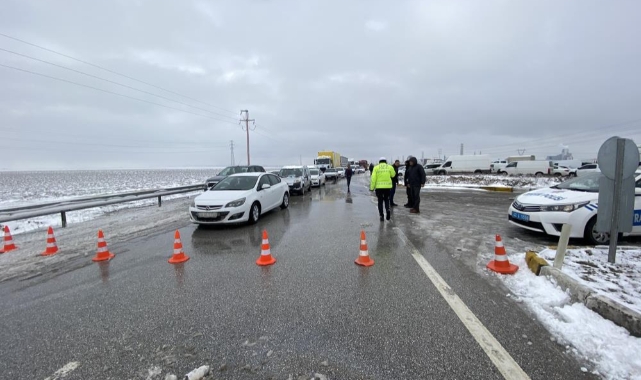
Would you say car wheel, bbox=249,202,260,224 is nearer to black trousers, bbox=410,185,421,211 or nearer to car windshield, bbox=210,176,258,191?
car windshield, bbox=210,176,258,191

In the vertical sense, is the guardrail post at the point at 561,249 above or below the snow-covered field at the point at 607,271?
above

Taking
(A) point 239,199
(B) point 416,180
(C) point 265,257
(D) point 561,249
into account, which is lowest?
(C) point 265,257

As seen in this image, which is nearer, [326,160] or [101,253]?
[101,253]

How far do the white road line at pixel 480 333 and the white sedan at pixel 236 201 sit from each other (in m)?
5.29

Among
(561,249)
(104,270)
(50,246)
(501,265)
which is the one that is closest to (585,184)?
(561,249)

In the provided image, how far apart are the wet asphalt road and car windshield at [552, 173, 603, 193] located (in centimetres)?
332

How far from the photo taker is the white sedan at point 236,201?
7.73 metres

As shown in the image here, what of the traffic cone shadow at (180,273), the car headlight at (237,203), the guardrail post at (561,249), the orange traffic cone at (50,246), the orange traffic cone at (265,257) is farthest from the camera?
the car headlight at (237,203)

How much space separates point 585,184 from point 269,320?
7.39 metres

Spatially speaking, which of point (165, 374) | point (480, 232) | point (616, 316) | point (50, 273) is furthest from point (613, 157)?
point (50, 273)

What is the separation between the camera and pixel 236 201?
8000 millimetres

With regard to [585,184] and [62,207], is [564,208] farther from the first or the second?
[62,207]

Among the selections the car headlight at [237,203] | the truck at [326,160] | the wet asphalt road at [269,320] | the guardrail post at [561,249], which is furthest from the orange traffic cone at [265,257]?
the truck at [326,160]

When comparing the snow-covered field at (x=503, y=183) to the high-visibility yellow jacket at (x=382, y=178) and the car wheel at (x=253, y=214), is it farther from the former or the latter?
the car wheel at (x=253, y=214)
